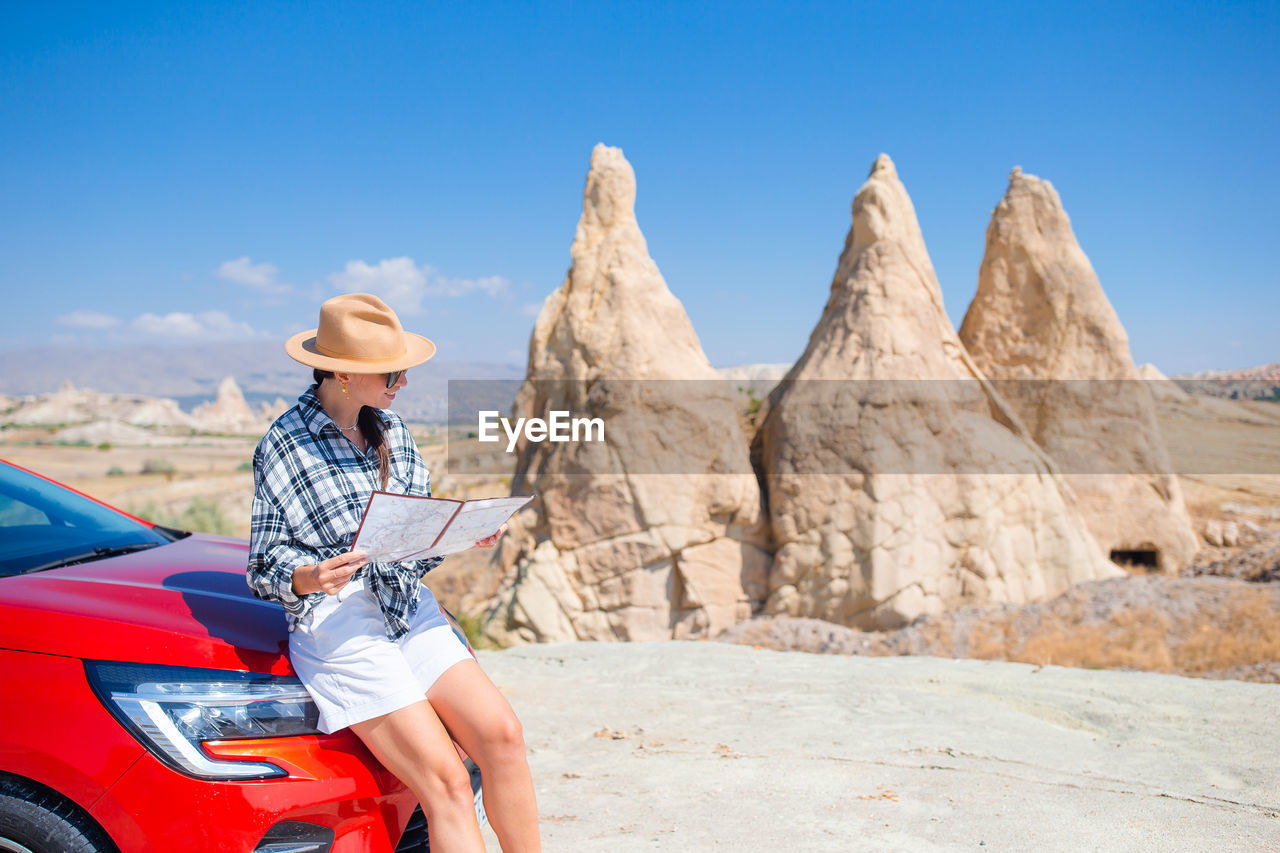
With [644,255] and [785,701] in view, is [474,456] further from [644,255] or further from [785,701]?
[785,701]

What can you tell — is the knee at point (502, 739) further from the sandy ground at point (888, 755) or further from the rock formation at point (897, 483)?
the rock formation at point (897, 483)

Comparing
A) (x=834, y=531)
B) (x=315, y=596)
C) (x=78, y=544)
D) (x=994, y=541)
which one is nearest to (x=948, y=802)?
(x=315, y=596)

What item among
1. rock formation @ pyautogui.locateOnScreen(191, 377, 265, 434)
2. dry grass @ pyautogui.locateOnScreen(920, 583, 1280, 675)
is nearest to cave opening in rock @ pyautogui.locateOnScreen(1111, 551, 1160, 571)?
dry grass @ pyautogui.locateOnScreen(920, 583, 1280, 675)

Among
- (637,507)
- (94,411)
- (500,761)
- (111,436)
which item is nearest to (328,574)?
(500,761)

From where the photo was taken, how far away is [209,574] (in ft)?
8.79

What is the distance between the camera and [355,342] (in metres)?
2.51

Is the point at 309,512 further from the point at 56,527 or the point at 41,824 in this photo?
the point at 56,527

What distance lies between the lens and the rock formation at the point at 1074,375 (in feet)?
36.5

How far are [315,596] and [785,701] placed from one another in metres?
3.57

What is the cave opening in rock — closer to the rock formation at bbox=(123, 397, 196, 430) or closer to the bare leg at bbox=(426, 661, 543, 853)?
the bare leg at bbox=(426, 661, 543, 853)

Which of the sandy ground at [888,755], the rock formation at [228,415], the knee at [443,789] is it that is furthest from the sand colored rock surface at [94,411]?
the knee at [443,789]

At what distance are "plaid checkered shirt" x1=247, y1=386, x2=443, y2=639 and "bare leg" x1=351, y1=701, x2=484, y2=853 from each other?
0.32 meters

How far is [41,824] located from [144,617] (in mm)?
499

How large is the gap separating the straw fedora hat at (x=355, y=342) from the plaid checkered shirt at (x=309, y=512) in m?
0.13
